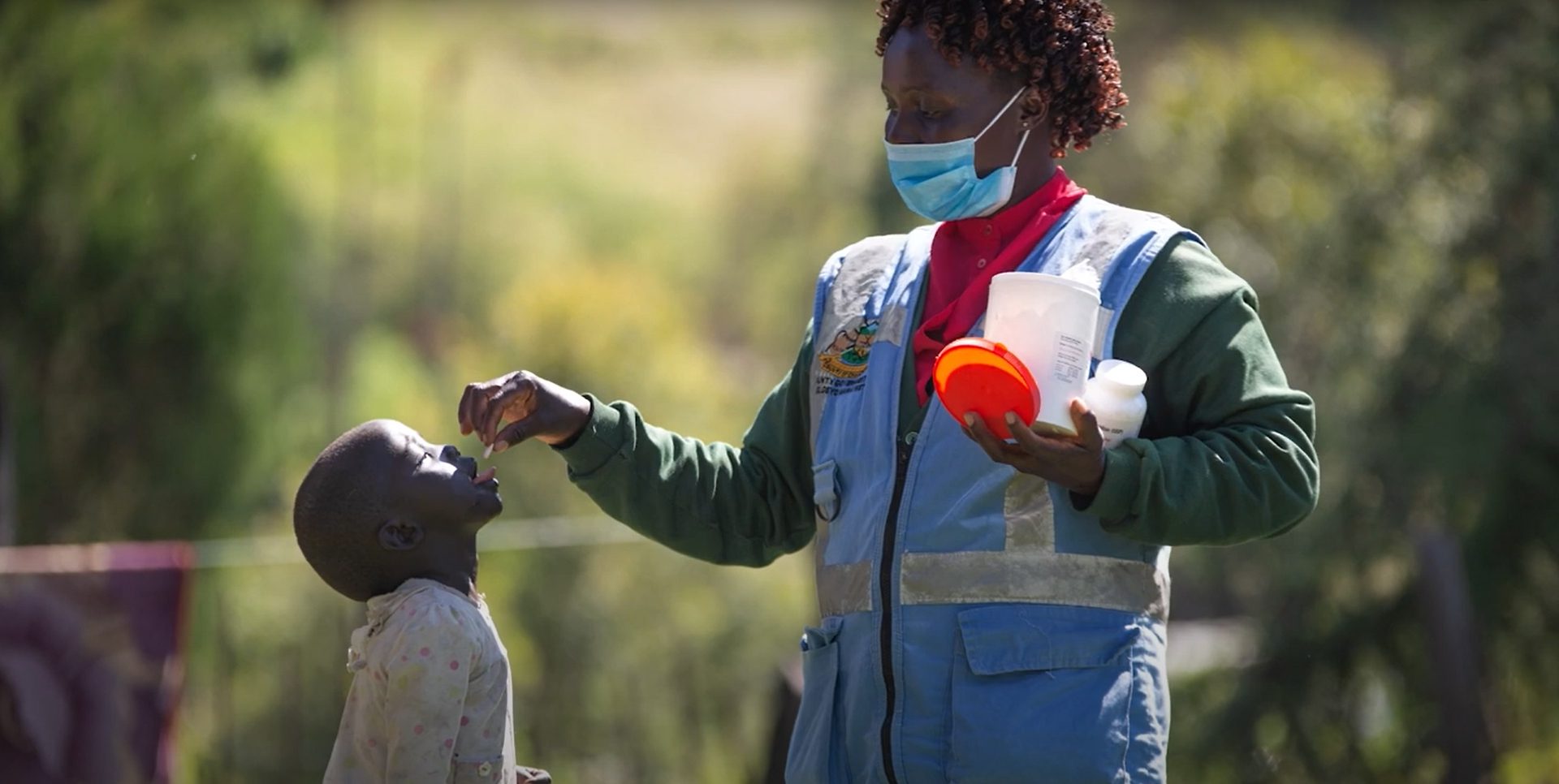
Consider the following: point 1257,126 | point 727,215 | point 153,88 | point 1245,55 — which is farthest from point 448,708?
point 727,215

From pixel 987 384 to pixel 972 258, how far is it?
588 mm

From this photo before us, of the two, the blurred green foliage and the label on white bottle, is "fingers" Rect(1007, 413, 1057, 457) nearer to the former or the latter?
the label on white bottle

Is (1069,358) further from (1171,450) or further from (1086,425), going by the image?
(1171,450)

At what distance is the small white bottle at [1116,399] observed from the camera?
238 centimetres

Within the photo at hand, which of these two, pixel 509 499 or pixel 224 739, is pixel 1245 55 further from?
pixel 224 739

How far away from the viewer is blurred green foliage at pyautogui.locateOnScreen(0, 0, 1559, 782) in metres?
6.48

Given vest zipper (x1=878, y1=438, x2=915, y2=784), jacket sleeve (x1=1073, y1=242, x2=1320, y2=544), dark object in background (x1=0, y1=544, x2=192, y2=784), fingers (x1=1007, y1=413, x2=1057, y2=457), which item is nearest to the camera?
fingers (x1=1007, y1=413, x2=1057, y2=457)

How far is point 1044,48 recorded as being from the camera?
8.88ft

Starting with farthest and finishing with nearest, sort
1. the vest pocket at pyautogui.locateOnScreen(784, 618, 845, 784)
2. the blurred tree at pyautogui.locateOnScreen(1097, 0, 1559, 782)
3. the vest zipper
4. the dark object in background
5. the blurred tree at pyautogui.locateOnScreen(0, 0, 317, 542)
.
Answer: the blurred tree at pyautogui.locateOnScreen(0, 0, 317, 542) < the blurred tree at pyautogui.locateOnScreen(1097, 0, 1559, 782) < the dark object in background < the vest pocket at pyautogui.locateOnScreen(784, 618, 845, 784) < the vest zipper

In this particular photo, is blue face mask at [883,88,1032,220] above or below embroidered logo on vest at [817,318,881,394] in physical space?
above

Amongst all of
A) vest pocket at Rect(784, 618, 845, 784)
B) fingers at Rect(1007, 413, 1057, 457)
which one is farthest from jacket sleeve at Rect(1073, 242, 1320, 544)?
vest pocket at Rect(784, 618, 845, 784)

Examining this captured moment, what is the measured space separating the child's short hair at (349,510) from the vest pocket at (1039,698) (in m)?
0.93

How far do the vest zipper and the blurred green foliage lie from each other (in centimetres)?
373

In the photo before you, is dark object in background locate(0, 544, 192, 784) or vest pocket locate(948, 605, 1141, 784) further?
dark object in background locate(0, 544, 192, 784)
